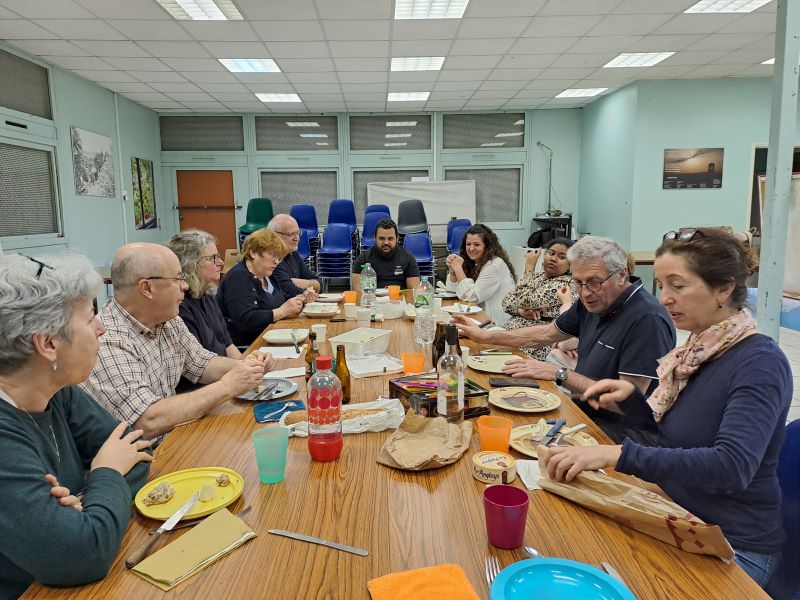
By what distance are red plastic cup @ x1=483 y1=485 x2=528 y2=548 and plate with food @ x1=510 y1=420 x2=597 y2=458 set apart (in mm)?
403

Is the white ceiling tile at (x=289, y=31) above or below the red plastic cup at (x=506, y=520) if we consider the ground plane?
above

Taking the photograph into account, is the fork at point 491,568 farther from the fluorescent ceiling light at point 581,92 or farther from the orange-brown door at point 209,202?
the orange-brown door at point 209,202

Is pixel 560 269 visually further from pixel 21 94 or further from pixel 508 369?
pixel 21 94

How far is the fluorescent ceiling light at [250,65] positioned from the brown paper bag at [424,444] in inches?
240

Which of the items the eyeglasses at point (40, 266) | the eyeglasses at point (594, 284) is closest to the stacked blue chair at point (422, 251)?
the eyeglasses at point (594, 284)

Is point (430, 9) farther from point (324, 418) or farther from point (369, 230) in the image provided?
point (324, 418)

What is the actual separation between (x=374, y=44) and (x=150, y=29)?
90.2 inches

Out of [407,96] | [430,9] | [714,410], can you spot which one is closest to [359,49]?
[430,9]

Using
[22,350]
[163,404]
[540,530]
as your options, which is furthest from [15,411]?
[540,530]

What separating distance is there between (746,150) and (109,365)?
9.07m

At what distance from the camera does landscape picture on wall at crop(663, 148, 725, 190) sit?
8.02 m

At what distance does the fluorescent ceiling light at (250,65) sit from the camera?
646cm

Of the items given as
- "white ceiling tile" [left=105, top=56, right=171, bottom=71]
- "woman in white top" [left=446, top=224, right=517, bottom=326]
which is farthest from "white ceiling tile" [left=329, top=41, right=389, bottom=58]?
"woman in white top" [left=446, top=224, right=517, bottom=326]

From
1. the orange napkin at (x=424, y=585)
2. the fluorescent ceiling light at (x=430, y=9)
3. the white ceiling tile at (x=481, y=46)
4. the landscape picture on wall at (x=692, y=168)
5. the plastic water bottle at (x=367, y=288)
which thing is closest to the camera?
the orange napkin at (x=424, y=585)
